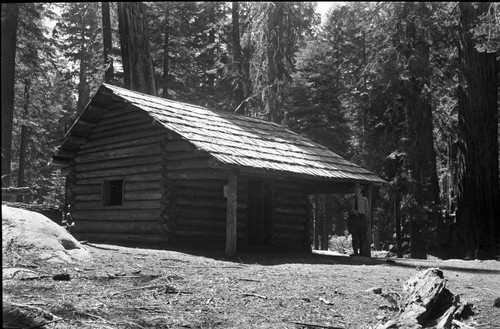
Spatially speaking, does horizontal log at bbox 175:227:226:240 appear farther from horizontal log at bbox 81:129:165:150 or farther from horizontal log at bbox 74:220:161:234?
horizontal log at bbox 81:129:165:150

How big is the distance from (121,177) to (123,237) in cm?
184

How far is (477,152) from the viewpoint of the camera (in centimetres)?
1570

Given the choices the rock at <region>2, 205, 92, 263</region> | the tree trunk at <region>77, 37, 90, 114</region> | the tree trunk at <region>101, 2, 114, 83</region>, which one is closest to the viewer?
the rock at <region>2, 205, 92, 263</region>

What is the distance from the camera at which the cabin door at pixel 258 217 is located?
55.2ft

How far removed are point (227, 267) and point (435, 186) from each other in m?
15.6

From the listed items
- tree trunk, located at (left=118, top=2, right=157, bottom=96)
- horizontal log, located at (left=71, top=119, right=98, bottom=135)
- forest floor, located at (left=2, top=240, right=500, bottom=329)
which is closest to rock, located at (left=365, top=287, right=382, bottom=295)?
forest floor, located at (left=2, top=240, right=500, bottom=329)

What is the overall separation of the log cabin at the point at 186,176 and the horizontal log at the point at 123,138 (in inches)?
1.5

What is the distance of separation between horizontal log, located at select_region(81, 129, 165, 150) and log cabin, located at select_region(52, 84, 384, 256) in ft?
0.13

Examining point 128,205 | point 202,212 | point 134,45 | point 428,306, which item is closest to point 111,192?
point 128,205

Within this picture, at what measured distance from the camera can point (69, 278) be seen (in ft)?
24.0

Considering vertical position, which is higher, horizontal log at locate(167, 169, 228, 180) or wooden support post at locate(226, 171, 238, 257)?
horizontal log at locate(167, 169, 228, 180)

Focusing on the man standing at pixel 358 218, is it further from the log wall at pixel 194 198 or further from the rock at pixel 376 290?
the rock at pixel 376 290

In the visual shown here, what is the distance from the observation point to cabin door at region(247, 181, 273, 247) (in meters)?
16.8

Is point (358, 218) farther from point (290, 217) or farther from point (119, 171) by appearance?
point (119, 171)
